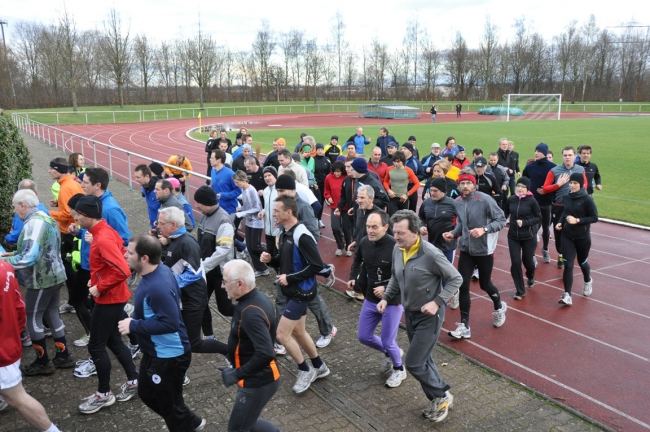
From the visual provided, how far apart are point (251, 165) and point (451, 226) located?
4.14m

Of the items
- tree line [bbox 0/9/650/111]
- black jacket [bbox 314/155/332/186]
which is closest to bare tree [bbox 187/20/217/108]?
tree line [bbox 0/9/650/111]

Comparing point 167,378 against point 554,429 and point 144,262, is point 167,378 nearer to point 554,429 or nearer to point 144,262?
point 144,262

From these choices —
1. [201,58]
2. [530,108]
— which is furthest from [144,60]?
[530,108]

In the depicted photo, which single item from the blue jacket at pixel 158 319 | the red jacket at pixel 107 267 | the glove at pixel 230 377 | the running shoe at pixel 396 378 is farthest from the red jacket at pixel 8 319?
the running shoe at pixel 396 378

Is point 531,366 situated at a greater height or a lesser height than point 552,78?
lesser

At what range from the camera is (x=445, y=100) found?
275 feet

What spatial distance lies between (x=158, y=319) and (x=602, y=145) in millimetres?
30248

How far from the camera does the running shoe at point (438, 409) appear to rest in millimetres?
4762

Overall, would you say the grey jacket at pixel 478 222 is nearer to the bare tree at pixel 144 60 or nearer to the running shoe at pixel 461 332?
the running shoe at pixel 461 332

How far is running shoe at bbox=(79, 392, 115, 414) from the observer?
4840mm

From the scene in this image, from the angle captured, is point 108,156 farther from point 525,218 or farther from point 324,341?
point 525,218

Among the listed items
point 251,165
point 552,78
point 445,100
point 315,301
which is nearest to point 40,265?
point 315,301

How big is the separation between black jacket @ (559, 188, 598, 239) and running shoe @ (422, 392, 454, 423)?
4.14 m

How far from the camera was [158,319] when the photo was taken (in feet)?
12.9
